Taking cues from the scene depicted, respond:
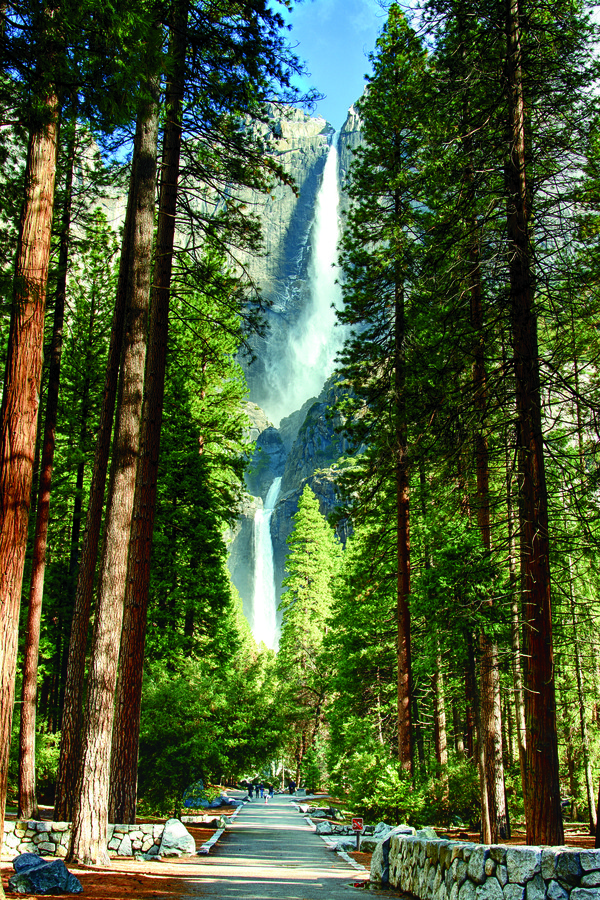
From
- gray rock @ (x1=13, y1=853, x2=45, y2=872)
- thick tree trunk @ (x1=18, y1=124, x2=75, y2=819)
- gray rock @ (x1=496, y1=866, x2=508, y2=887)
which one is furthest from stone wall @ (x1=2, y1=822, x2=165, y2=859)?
gray rock @ (x1=496, y1=866, x2=508, y2=887)

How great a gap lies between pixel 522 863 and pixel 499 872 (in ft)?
0.89

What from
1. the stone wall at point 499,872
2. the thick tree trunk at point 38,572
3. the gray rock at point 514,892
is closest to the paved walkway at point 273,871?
the stone wall at point 499,872

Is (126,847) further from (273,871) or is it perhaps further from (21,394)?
(21,394)

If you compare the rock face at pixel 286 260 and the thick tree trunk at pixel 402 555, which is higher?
the rock face at pixel 286 260

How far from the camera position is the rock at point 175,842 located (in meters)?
8.74

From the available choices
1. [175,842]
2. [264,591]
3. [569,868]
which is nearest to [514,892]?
[569,868]

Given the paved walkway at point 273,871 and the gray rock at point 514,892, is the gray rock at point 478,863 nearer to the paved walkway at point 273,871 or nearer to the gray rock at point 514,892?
the gray rock at point 514,892

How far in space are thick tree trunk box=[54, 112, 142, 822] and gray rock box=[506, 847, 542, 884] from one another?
564 cm

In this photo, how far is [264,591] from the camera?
91.2 metres

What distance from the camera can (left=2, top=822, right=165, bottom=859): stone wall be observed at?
25.3 feet

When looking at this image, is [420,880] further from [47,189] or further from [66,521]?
[66,521]

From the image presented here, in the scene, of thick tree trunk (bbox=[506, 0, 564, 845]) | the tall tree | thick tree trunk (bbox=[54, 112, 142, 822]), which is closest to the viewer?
thick tree trunk (bbox=[506, 0, 564, 845])

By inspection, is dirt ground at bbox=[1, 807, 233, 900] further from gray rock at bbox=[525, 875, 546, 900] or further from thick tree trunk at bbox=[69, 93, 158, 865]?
gray rock at bbox=[525, 875, 546, 900]

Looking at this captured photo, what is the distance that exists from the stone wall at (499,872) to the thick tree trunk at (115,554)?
3423mm
